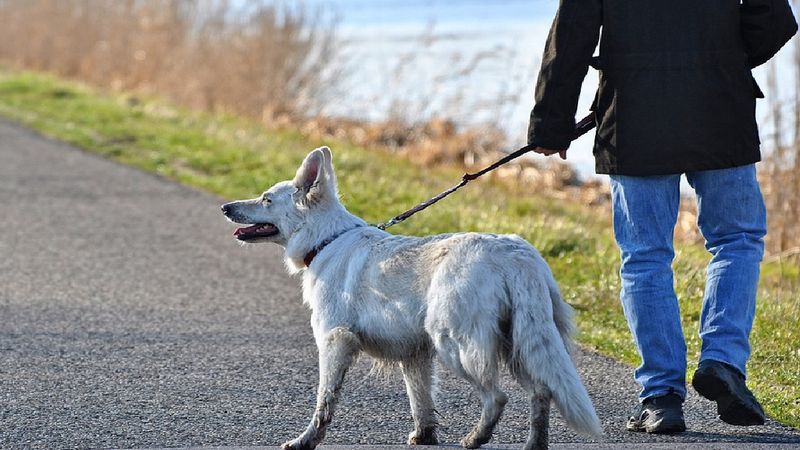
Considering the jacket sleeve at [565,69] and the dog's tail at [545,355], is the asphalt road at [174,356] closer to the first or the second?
the dog's tail at [545,355]

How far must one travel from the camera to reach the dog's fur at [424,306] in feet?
15.6

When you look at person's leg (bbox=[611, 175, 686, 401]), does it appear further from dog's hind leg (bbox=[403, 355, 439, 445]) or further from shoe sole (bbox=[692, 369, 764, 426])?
dog's hind leg (bbox=[403, 355, 439, 445])

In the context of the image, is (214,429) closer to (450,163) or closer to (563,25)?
(563,25)

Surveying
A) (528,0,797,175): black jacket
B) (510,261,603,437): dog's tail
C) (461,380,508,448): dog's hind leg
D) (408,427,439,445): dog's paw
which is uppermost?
(528,0,797,175): black jacket

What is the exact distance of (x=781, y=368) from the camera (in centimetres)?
661

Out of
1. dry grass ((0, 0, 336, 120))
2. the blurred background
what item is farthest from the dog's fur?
dry grass ((0, 0, 336, 120))

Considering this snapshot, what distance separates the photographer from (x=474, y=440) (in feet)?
16.7

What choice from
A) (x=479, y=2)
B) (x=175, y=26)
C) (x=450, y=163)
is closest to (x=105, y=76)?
(x=175, y=26)

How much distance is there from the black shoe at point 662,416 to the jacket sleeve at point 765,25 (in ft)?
4.75

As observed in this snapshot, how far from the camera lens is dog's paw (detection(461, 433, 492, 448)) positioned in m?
5.05

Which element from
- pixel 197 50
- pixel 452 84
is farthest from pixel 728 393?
pixel 197 50

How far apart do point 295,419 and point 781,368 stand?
99.2 inches

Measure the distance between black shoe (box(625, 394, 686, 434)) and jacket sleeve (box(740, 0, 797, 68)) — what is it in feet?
4.75

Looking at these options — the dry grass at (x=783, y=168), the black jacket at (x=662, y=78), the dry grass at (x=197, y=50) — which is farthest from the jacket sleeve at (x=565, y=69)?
the dry grass at (x=197, y=50)
